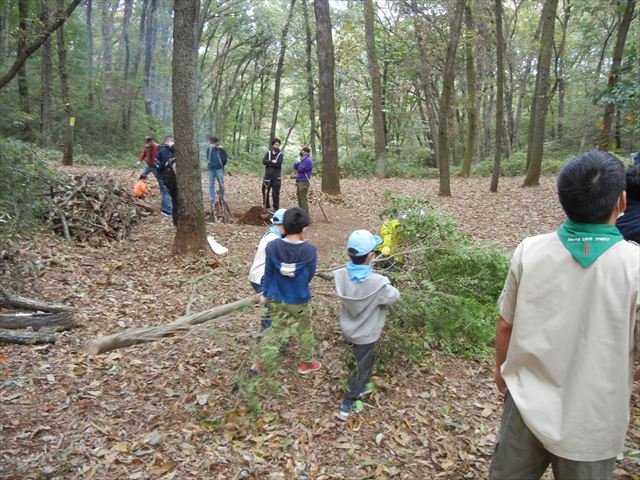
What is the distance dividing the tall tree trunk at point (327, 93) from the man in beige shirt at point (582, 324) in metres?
12.4

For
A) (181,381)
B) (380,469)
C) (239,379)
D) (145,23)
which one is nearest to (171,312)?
(181,381)

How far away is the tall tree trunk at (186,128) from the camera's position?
7.04 meters

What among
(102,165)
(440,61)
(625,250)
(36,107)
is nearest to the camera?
(625,250)

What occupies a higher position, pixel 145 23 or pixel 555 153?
pixel 145 23

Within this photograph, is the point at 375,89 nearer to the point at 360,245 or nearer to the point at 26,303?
the point at 26,303

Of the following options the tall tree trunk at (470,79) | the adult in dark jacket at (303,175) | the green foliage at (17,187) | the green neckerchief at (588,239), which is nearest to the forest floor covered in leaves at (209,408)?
the green foliage at (17,187)

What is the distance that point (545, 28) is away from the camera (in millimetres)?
13555

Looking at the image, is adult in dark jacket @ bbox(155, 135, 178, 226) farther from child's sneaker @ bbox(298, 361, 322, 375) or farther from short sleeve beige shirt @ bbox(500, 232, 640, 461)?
short sleeve beige shirt @ bbox(500, 232, 640, 461)

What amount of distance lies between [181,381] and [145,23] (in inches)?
1315

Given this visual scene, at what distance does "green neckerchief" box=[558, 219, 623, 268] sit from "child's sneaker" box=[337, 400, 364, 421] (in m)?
2.73

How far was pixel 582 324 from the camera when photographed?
1.73 meters

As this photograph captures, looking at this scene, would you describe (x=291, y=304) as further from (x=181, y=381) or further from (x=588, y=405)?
(x=588, y=405)

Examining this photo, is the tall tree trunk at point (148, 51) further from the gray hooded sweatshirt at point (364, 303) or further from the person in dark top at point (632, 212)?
the person in dark top at point (632, 212)

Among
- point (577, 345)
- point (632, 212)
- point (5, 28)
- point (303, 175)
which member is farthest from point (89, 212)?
point (5, 28)
